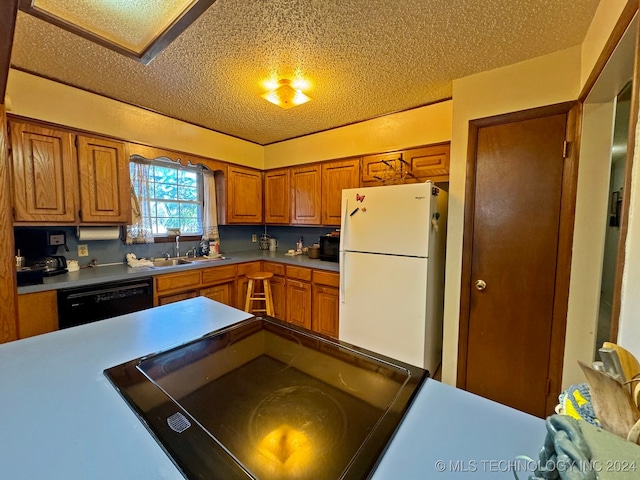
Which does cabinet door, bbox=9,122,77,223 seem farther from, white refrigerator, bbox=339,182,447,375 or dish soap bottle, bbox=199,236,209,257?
white refrigerator, bbox=339,182,447,375

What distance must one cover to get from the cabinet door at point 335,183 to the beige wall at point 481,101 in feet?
3.63

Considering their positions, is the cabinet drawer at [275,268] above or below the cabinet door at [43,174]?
below

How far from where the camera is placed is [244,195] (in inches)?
140

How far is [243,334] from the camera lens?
3.77 ft

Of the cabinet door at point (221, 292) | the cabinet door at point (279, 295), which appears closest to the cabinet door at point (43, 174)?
the cabinet door at point (221, 292)

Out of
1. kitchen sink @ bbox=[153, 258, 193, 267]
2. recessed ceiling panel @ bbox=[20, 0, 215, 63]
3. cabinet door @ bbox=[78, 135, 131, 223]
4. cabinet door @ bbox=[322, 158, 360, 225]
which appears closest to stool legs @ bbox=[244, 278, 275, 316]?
kitchen sink @ bbox=[153, 258, 193, 267]

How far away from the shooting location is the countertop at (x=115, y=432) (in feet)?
1.66

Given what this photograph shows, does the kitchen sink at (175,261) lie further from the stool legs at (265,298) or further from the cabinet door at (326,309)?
the cabinet door at (326,309)

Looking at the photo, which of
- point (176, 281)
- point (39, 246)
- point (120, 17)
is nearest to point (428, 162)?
point (120, 17)

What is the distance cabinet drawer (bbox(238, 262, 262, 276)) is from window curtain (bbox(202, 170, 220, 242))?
0.57 meters

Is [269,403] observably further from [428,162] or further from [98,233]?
[98,233]

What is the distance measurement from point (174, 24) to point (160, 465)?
6.27 feet

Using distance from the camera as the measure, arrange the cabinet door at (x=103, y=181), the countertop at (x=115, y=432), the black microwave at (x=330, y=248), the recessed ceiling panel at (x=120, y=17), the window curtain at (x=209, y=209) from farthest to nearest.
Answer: the window curtain at (x=209, y=209)
the black microwave at (x=330, y=248)
the cabinet door at (x=103, y=181)
the recessed ceiling panel at (x=120, y=17)
the countertop at (x=115, y=432)

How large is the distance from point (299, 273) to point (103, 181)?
1.99 meters
